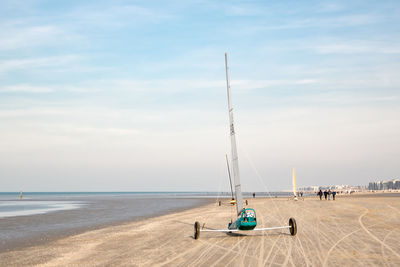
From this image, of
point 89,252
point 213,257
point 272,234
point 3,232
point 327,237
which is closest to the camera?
point 213,257

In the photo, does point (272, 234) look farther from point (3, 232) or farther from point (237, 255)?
point (3, 232)

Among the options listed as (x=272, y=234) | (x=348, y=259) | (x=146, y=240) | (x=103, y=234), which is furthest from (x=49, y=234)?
(x=348, y=259)

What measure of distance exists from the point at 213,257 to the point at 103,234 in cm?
1222

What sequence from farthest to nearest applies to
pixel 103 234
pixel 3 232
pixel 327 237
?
pixel 3 232 < pixel 103 234 < pixel 327 237

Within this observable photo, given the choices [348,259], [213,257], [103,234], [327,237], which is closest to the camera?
[348,259]

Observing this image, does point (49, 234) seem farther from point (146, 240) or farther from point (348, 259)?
point (348, 259)

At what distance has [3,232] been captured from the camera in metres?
28.1

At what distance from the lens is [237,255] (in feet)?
51.6

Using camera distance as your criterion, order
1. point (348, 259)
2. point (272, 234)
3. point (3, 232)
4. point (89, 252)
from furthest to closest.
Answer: point (3, 232) < point (272, 234) < point (89, 252) < point (348, 259)

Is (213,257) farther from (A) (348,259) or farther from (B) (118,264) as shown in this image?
(A) (348,259)

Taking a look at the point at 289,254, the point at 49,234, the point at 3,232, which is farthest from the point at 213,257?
the point at 3,232

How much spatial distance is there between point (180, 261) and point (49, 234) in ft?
50.9

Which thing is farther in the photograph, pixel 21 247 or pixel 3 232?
pixel 3 232

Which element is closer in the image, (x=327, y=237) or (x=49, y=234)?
(x=327, y=237)
